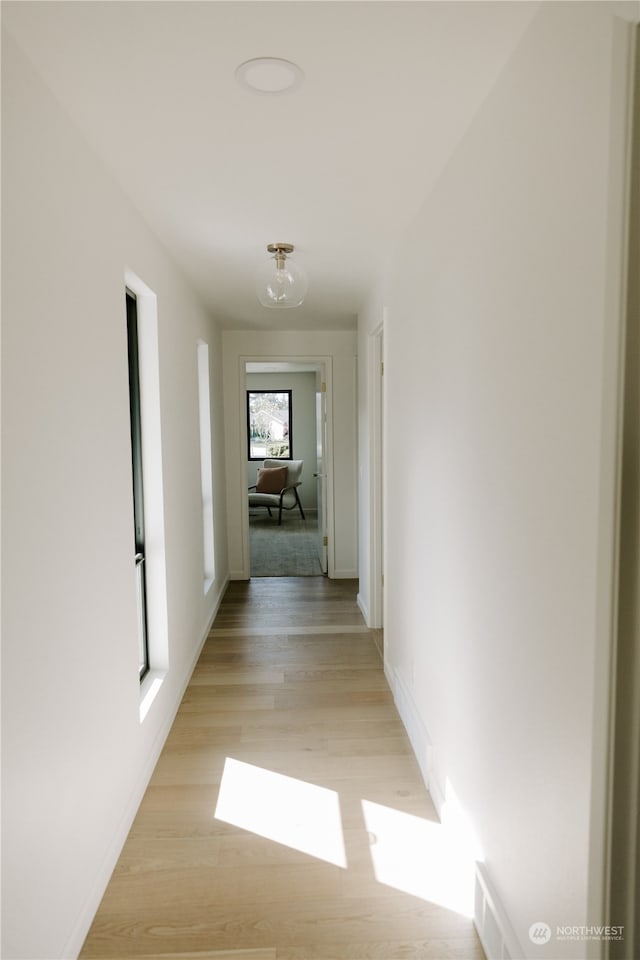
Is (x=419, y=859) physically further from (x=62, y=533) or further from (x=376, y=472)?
(x=376, y=472)

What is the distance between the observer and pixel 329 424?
19.1 feet

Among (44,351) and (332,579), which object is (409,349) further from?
(332,579)

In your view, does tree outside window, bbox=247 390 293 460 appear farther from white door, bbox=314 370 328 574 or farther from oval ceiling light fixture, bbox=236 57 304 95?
oval ceiling light fixture, bbox=236 57 304 95

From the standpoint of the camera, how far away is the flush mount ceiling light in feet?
9.92

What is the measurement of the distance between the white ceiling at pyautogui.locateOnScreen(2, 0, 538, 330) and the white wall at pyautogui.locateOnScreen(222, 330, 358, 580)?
9.38ft

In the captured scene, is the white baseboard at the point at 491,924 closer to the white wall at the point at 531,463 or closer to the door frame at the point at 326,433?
the white wall at the point at 531,463

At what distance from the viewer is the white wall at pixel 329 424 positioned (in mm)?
5723

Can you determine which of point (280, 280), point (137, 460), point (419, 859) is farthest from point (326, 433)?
point (419, 859)

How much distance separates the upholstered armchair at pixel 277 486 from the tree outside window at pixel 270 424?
50 cm

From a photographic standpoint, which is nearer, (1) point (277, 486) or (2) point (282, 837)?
(2) point (282, 837)

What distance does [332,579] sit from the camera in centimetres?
591

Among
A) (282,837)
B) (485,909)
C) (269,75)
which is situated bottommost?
(282,837)

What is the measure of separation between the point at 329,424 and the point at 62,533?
14.1ft

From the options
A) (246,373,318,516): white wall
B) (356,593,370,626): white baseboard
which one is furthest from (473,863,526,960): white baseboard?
(246,373,318,516): white wall
